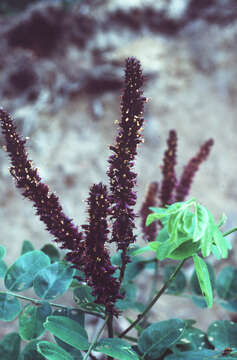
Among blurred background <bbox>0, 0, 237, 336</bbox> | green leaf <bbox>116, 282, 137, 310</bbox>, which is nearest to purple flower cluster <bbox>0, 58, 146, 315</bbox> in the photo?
green leaf <bbox>116, 282, 137, 310</bbox>

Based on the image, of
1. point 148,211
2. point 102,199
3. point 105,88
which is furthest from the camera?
point 105,88

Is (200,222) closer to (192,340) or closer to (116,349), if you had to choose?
(116,349)

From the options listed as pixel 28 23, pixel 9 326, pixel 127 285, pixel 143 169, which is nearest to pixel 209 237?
pixel 127 285

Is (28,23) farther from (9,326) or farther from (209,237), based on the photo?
(209,237)

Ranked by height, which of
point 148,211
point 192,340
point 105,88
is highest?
point 105,88

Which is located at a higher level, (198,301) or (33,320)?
(198,301)

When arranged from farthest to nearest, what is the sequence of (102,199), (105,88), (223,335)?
(105,88), (223,335), (102,199)

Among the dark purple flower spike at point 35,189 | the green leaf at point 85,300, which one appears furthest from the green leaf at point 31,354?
the dark purple flower spike at point 35,189

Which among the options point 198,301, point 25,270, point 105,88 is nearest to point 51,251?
point 25,270
